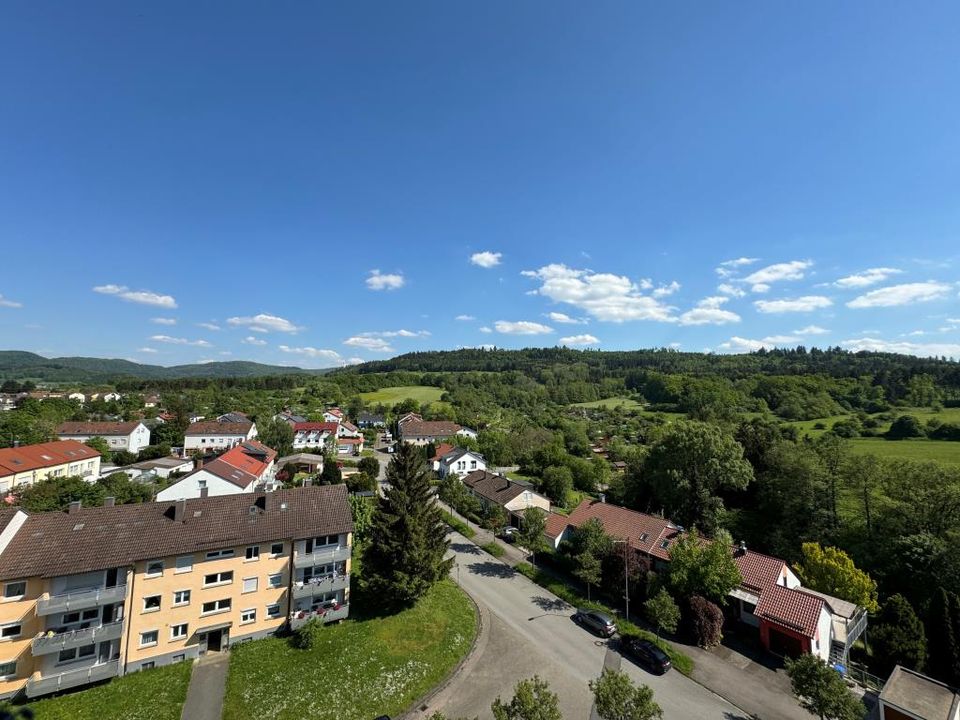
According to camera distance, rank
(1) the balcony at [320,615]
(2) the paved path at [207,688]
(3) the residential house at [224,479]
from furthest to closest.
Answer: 1. (3) the residential house at [224,479]
2. (1) the balcony at [320,615]
3. (2) the paved path at [207,688]

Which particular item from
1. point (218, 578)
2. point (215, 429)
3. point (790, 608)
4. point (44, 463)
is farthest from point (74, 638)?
point (215, 429)

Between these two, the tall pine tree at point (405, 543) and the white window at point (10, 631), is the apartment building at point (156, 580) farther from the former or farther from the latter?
the tall pine tree at point (405, 543)

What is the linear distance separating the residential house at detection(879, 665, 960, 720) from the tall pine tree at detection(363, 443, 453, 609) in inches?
926

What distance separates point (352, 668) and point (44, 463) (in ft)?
199

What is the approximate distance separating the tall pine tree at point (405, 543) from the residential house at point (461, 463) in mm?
42536

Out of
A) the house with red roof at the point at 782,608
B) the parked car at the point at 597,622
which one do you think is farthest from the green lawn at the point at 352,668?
the house with red roof at the point at 782,608

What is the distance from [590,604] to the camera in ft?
103

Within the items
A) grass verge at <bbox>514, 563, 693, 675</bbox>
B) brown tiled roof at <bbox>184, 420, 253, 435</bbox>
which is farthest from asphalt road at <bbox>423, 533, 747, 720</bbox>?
brown tiled roof at <bbox>184, 420, 253, 435</bbox>

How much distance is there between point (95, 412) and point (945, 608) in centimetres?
16457

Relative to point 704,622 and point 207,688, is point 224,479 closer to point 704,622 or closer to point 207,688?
point 207,688

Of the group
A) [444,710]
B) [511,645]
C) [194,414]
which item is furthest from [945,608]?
[194,414]

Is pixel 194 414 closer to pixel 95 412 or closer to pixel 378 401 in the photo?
pixel 95 412

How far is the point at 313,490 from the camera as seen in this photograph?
31500mm

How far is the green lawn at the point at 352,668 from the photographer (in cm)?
2073
